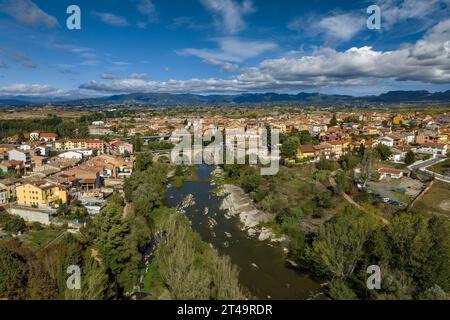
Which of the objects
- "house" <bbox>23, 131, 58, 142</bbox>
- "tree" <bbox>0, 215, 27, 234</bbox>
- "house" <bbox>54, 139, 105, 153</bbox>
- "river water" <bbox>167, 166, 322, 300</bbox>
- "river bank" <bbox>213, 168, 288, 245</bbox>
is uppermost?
"house" <bbox>23, 131, 58, 142</bbox>

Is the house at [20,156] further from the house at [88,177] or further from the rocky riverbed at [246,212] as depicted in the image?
the rocky riverbed at [246,212]

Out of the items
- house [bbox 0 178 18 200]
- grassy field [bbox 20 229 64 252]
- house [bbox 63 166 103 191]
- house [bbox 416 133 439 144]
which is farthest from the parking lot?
house [bbox 0 178 18 200]

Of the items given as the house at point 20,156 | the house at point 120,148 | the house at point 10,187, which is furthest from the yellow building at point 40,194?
the house at point 120,148

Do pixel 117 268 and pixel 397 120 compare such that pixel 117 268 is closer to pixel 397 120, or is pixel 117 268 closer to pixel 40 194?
pixel 40 194

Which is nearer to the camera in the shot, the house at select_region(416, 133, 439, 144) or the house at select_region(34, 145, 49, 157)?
the house at select_region(34, 145, 49, 157)

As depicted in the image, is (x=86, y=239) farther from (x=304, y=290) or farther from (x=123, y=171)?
(x=123, y=171)

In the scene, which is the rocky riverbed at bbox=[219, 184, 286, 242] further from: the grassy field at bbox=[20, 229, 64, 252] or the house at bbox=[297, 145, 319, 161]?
the grassy field at bbox=[20, 229, 64, 252]

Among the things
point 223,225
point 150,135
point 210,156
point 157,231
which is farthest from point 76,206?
point 150,135
